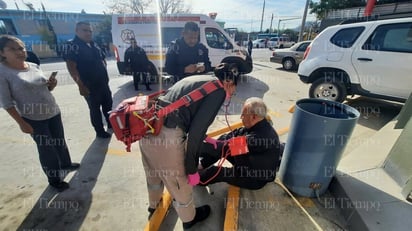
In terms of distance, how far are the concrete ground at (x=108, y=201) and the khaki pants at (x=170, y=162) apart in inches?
18.9

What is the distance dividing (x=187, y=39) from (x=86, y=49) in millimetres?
1524

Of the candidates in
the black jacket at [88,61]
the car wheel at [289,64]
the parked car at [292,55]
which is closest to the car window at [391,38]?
the black jacket at [88,61]

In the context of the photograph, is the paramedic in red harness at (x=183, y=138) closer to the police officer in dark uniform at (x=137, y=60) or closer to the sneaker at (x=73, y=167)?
the sneaker at (x=73, y=167)

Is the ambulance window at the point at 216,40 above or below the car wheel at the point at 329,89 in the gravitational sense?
above

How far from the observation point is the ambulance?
704 cm

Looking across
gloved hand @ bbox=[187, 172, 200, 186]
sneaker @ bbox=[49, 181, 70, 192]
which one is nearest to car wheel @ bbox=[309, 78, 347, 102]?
gloved hand @ bbox=[187, 172, 200, 186]

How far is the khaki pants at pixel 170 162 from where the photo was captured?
4.95 feet

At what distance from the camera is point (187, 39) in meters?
2.96

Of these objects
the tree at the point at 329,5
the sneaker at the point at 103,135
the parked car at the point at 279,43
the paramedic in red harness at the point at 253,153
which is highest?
the tree at the point at 329,5

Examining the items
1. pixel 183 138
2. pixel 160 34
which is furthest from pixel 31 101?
pixel 160 34

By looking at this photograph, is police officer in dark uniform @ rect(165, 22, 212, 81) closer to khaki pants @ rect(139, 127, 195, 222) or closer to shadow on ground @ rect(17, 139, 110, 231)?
khaki pants @ rect(139, 127, 195, 222)

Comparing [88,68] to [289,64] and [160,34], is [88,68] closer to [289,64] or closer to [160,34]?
[160,34]

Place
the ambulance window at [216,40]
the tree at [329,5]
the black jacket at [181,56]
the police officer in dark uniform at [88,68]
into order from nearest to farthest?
the police officer in dark uniform at [88,68] < the black jacket at [181,56] < the ambulance window at [216,40] < the tree at [329,5]

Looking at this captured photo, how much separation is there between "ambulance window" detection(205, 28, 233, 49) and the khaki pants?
20.7 feet
